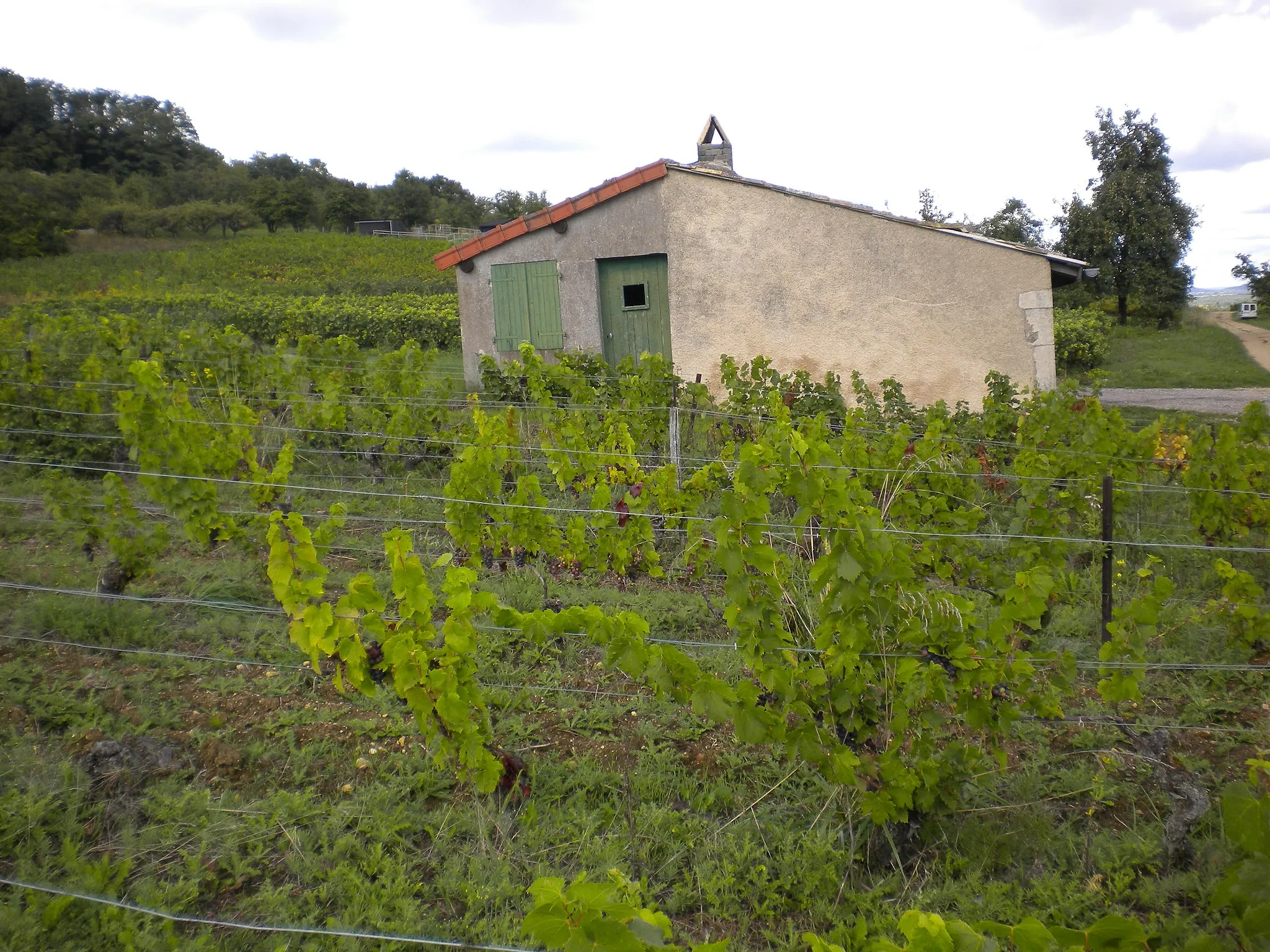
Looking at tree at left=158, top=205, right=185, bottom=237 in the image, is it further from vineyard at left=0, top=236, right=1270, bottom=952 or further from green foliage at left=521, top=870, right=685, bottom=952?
green foliage at left=521, top=870, right=685, bottom=952

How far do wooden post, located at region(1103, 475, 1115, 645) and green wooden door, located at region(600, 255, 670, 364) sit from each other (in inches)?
253

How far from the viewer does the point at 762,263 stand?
980 centimetres

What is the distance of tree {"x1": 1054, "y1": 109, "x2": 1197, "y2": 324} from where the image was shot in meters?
23.0

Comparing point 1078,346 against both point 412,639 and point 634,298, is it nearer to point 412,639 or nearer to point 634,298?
point 634,298

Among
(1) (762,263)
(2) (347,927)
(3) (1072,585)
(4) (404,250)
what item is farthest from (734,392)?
(4) (404,250)

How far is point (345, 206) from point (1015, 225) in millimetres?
44421

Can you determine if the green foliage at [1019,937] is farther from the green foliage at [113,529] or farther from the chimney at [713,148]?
the chimney at [713,148]

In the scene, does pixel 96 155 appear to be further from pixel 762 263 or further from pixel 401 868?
pixel 401 868

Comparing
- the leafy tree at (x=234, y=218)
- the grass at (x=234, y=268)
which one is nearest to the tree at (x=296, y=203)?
the leafy tree at (x=234, y=218)

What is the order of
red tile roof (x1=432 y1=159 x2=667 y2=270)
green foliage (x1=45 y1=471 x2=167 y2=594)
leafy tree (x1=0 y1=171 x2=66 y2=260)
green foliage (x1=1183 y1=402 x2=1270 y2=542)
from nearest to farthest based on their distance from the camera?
green foliage (x1=45 y1=471 x2=167 y2=594)
green foliage (x1=1183 y1=402 x2=1270 y2=542)
red tile roof (x1=432 y1=159 x2=667 y2=270)
leafy tree (x1=0 y1=171 x2=66 y2=260)

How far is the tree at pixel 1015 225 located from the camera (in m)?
31.0

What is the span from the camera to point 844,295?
959 cm

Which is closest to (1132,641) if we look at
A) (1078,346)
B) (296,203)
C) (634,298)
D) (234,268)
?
(634,298)

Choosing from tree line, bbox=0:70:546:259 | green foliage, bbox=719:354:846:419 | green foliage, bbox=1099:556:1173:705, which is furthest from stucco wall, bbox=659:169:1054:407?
tree line, bbox=0:70:546:259
